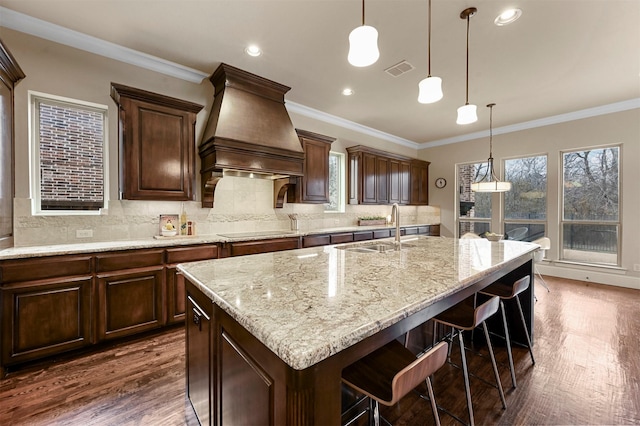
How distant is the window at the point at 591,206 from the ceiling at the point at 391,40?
1.05 meters

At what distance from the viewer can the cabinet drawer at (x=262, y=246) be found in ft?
10.1

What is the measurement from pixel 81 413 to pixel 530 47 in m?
4.84

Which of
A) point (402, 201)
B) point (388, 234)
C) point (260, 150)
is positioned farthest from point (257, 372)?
point (402, 201)

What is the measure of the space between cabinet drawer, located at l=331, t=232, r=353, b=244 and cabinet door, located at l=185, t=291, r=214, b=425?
276 centimetres

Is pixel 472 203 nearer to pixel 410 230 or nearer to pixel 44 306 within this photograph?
pixel 410 230

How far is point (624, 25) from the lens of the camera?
2473 mm

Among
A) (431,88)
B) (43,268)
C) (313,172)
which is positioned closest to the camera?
(431,88)

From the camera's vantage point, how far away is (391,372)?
1116mm

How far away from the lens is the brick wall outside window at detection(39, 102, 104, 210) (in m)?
2.61

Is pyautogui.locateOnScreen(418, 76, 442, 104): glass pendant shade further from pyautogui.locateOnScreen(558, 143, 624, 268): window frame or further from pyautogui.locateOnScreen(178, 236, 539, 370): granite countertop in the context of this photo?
pyautogui.locateOnScreen(558, 143, 624, 268): window frame

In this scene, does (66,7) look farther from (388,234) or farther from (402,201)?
(402,201)

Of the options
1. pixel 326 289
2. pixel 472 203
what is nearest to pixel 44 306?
pixel 326 289

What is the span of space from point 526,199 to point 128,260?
6584mm

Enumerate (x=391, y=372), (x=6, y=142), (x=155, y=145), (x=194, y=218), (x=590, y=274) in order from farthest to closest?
(x=590, y=274) → (x=194, y=218) → (x=155, y=145) → (x=6, y=142) → (x=391, y=372)
